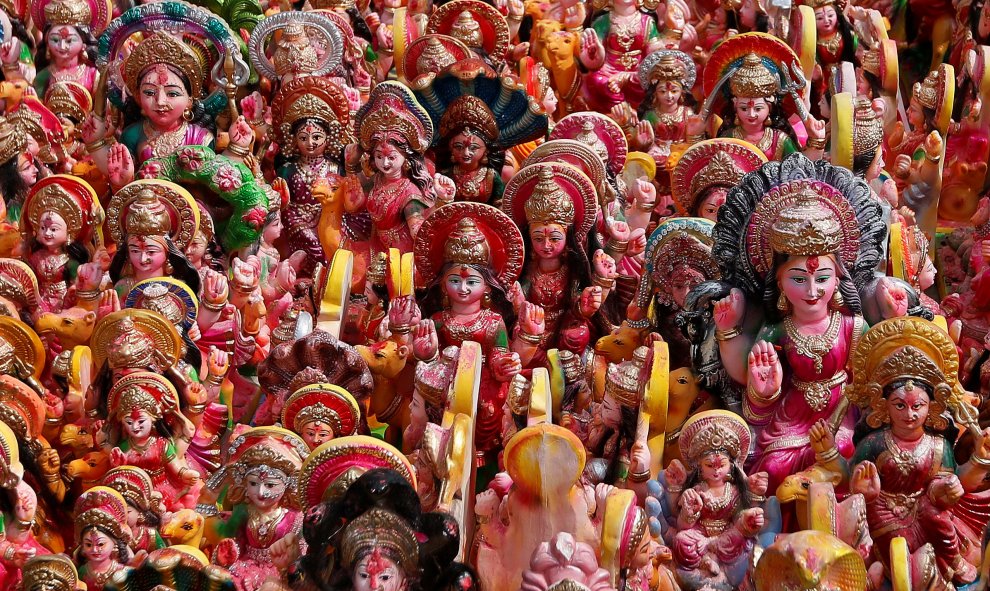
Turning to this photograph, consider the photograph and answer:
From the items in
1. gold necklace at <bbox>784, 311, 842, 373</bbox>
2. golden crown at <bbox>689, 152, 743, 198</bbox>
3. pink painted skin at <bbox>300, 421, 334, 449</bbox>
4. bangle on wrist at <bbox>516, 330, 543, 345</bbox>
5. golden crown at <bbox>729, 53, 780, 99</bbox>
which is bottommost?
pink painted skin at <bbox>300, 421, 334, 449</bbox>

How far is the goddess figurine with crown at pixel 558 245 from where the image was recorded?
11.1 meters

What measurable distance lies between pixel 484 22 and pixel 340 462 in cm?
484

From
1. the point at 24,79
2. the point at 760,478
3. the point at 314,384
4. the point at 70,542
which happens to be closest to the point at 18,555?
the point at 70,542

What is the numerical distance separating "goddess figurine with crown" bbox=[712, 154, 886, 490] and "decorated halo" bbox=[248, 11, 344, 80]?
363cm

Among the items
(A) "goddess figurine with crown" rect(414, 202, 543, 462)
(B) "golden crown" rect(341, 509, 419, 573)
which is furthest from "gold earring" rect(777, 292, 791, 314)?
(B) "golden crown" rect(341, 509, 419, 573)

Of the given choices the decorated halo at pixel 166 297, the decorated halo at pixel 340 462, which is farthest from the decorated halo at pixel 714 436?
the decorated halo at pixel 166 297

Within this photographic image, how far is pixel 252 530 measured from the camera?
9812 mm

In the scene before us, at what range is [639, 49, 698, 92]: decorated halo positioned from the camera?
1303 cm

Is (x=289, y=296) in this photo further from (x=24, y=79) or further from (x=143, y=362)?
(x=24, y=79)

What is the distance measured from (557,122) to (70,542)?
3894 mm

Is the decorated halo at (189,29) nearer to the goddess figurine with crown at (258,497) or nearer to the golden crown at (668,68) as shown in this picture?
the golden crown at (668,68)

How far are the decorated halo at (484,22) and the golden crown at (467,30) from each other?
0.07ft

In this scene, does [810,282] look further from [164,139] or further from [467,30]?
[164,139]

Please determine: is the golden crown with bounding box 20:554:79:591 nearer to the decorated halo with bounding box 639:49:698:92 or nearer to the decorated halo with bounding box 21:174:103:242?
the decorated halo with bounding box 21:174:103:242
